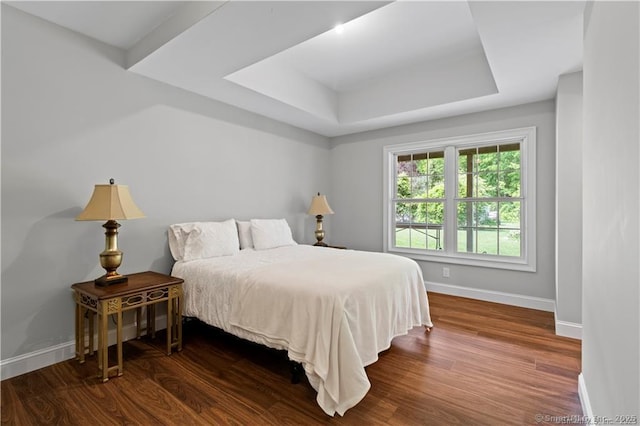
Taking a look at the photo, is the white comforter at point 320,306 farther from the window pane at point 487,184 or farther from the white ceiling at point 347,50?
the window pane at point 487,184

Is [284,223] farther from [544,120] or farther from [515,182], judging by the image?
[544,120]

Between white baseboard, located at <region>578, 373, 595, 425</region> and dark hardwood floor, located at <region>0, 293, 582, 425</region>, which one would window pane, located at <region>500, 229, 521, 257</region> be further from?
white baseboard, located at <region>578, 373, 595, 425</region>

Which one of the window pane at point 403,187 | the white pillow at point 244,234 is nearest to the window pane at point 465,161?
the window pane at point 403,187

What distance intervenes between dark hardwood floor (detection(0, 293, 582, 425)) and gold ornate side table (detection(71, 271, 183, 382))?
0.12 metres

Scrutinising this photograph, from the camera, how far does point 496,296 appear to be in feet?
12.7

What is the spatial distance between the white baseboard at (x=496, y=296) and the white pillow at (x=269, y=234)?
2.17 m

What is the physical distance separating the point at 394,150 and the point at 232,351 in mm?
3525

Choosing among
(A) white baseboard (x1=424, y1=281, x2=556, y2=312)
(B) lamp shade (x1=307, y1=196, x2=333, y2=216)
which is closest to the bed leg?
(B) lamp shade (x1=307, y1=196, x2=333, y2=216)

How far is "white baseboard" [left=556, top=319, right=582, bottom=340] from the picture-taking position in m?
2.82

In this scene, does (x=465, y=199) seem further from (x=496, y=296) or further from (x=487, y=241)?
(x=496, y=296)

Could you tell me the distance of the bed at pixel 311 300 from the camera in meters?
1.84

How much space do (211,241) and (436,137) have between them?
128 inches

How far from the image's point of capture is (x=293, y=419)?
1771 mm

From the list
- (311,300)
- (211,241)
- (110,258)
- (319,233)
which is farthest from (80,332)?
(319,233)
